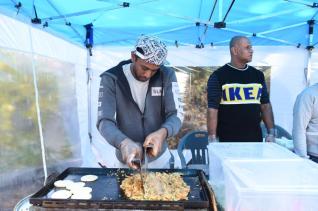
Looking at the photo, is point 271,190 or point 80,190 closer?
point 271,190

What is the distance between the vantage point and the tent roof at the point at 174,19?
3072 millimetres

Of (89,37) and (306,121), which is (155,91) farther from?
(89,37)

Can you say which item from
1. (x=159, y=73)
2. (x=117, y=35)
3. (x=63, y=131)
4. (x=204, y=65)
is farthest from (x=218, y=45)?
(x=159, y=73)

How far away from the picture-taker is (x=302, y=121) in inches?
95.1

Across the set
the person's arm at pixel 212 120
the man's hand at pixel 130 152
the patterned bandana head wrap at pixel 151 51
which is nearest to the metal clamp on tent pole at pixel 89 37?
the person's arm at pixel 212 120

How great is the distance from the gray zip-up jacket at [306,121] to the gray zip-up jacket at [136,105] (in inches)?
46.1

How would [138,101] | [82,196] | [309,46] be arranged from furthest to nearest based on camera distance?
[309,46] → [138,101] → [82,196]

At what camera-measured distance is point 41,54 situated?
3016 millimetres

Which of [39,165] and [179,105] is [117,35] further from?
[179,105]

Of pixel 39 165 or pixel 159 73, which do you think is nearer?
pixel 159 73

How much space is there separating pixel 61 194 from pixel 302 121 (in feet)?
6.52

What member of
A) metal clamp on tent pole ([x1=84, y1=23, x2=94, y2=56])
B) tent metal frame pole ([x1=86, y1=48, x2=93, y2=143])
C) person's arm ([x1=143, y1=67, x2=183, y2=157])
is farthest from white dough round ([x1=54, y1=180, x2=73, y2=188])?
tent metal frame pole ([x1=86, y1=48, x2=93, y2=143])

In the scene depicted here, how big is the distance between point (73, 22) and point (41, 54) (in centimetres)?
101

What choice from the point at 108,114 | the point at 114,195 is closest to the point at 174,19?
the point at 108,114
